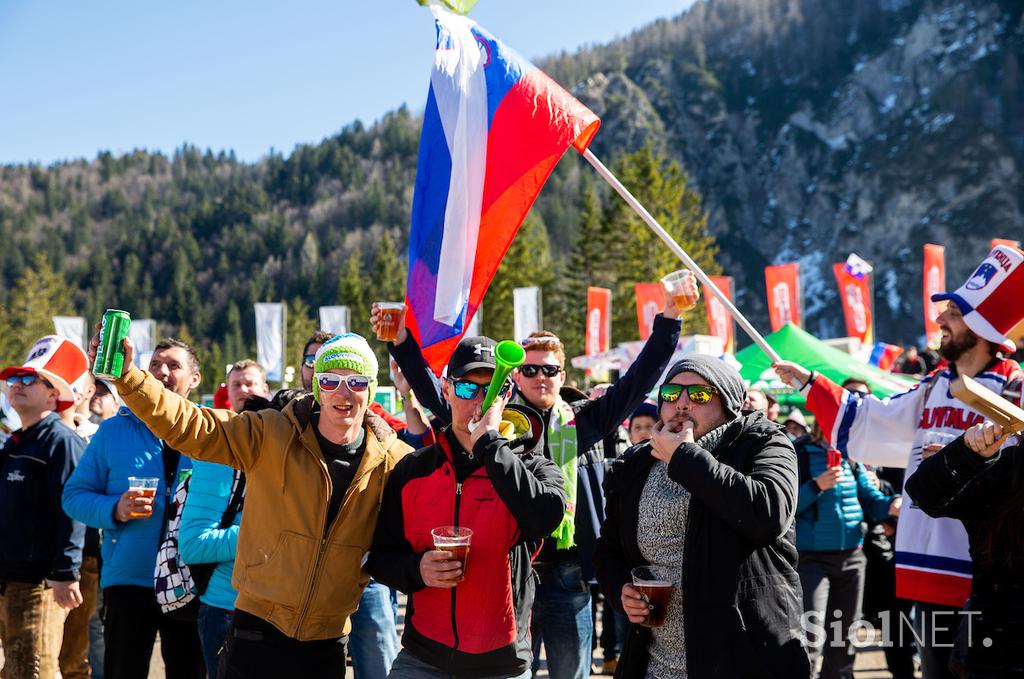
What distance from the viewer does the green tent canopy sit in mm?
12594

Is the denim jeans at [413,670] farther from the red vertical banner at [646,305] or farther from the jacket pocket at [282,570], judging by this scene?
the red vertical banner at [646,305]

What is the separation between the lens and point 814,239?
131m

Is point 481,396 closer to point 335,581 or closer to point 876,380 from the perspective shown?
Answer: point 335,581

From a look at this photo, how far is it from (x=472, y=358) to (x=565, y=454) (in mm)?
1190

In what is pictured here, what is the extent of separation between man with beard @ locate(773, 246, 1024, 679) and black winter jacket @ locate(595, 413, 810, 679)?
3.53 feet

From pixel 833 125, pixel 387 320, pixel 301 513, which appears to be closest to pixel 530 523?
pixel 301 513

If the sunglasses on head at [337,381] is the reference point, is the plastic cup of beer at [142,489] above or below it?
below

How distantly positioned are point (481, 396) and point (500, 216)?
5.49 ft

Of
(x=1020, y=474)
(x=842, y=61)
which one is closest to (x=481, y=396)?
(x=1020, y=474)

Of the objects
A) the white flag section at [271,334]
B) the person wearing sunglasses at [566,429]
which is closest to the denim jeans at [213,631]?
the person wearing sunglasses at [566,429]

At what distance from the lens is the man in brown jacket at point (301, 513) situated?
3303 millimetres

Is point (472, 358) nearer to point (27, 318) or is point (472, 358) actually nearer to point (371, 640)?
point (371, 640)

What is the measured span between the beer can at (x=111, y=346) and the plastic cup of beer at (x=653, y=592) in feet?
6.26

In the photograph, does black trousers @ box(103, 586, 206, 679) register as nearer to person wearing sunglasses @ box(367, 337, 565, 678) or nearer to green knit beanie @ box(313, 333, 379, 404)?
person wearing sunglasses @ box(367, 337, 565, 678)
